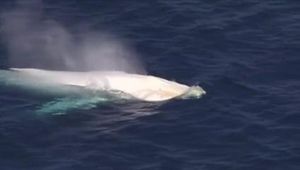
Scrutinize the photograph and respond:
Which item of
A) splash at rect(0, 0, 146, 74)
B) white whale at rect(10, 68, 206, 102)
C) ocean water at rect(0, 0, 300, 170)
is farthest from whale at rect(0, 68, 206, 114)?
splash at rect(0, 0, 146, 74)

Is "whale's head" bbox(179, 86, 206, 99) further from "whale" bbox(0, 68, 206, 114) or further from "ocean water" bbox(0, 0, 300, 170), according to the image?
"ocean water" bbox(0, 0, 300, 170)

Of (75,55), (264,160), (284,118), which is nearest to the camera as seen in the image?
(264,160)

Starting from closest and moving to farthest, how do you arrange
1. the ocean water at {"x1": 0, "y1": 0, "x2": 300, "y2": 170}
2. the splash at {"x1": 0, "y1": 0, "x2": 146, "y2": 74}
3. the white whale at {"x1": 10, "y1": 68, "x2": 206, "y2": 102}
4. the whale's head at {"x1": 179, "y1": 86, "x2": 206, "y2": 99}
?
the ocean water at {"x1": 0, "y1": 0, "x2": 300, "y2": 170} < the whale's head at {"x1": 179, "y1": 86, "x2": 206, "y2": 99} < the white whale at {"x1": 10, "y1": 68, "x2": 206, "y2": 102} < the splash at {"x1": 0, "y1": 0, "x2": 146, "y2": 74}

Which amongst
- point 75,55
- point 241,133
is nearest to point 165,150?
point 241,133

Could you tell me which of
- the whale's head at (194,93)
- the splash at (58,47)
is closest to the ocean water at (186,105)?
the whale's head at (194,93)

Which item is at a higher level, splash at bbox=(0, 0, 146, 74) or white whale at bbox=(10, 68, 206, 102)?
splash at bbox=(0, 0, 146, 74)

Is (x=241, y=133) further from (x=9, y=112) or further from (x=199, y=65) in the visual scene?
(x=9, y=112)

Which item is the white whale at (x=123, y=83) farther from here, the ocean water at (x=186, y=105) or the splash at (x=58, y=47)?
the splash at (x=58, y=47)
